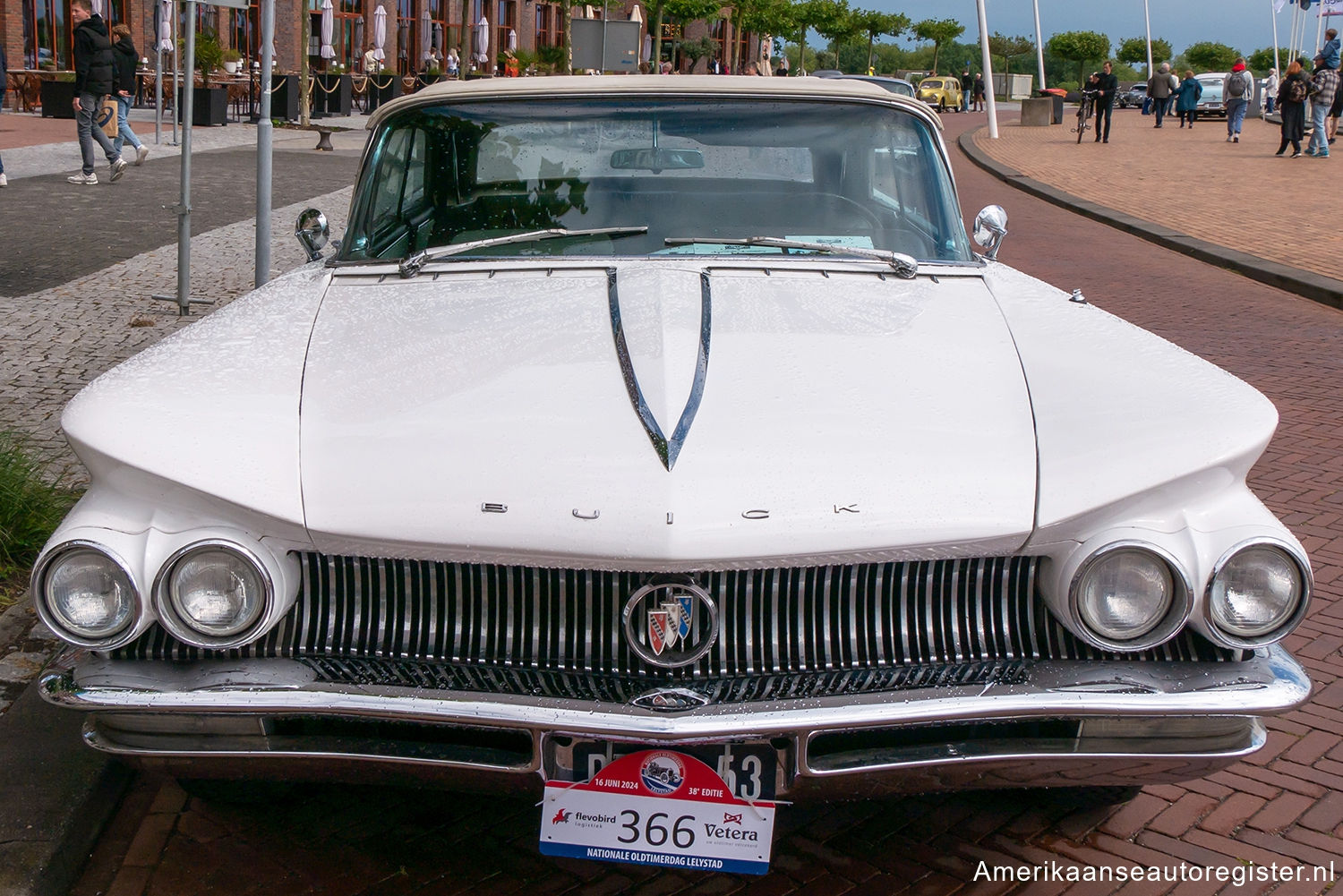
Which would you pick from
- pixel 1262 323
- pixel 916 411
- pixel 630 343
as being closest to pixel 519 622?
pixel 630 343

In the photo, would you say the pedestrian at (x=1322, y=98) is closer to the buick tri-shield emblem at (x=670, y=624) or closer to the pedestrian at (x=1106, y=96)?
the pedestrian at (x=1106, y=96)

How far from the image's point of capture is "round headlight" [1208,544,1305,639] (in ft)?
8.06

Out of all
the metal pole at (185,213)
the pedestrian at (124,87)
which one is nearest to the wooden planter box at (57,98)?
the pedestrian at (124,87)

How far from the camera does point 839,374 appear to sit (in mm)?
2773

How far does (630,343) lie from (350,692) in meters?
0.95

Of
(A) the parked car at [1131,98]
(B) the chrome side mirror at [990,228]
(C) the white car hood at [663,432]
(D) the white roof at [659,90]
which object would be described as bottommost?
(C) the white car hood at [663,432]

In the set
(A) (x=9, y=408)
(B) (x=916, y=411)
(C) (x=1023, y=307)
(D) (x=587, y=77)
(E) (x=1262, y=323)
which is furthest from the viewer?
(E) (x=1262, y=323)

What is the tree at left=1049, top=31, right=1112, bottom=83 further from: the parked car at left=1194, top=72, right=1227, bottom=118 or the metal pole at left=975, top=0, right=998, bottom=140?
the metal pole at left=975, top=0, right=998, bottom=140

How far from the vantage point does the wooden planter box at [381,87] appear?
116 feet

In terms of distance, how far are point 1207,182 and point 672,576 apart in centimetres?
2074

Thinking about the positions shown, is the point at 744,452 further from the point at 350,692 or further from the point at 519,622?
the point at 350,692

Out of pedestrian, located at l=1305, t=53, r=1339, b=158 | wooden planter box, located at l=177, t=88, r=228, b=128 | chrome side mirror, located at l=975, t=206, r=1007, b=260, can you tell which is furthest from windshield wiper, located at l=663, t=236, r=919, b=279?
wooden planter box, located at l=177, t=88, r=228, b=128

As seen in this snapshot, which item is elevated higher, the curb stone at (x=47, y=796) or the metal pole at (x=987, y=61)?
the metal pole at (x=987, y=61)

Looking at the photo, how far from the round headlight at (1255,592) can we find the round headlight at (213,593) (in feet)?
5.69
